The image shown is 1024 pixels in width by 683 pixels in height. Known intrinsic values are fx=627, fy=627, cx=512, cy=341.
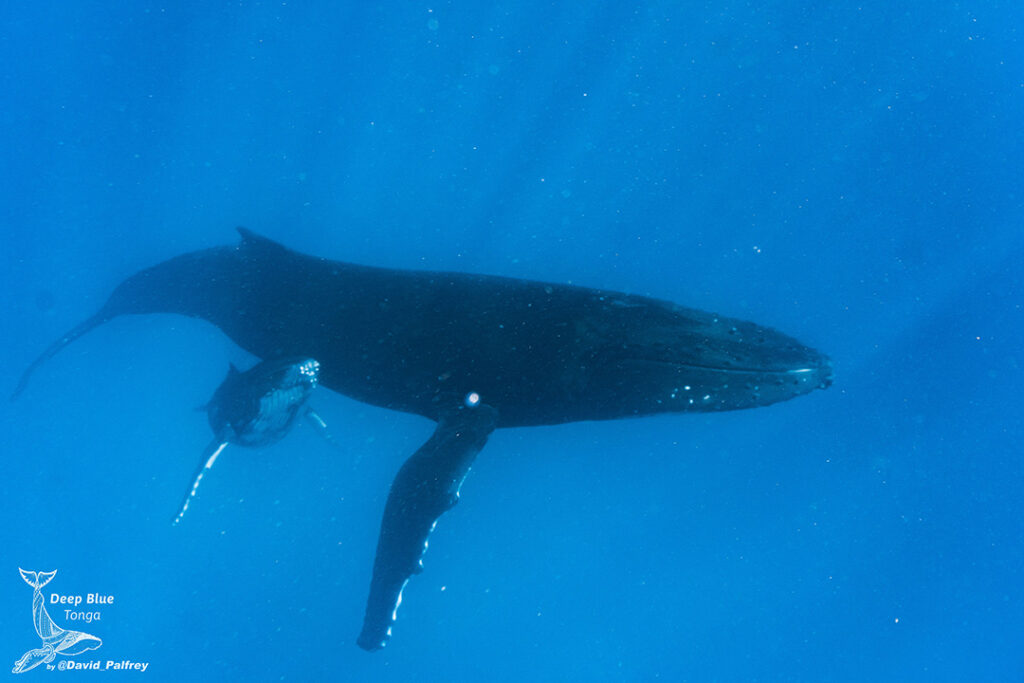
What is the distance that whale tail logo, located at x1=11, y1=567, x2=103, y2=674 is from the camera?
12078mm

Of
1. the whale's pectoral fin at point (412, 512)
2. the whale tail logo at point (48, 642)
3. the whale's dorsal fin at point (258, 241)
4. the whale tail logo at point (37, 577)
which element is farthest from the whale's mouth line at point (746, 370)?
the whale tail logo at point (37, 577)

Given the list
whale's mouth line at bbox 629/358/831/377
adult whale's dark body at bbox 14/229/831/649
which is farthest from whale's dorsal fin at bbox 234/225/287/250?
whale's mouth line at bbox 629/358/831/377

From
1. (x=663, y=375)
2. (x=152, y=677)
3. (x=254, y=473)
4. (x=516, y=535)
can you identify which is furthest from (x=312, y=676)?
(x=663, y=375)

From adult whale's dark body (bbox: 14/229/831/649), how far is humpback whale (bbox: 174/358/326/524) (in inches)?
13.1

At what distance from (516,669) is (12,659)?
12.5m

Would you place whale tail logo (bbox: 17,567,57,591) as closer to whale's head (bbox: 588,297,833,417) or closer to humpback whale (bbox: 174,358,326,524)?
humpback whale (bbox: 174,358,326,524)

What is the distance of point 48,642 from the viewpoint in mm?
12102

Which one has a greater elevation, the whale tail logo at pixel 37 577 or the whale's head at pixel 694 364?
the whale tail logo at pixel 37 577

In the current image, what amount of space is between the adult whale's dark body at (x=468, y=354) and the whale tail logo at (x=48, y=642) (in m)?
9.01

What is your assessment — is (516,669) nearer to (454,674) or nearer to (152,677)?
(454,674)

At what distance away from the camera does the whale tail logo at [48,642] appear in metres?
12.1

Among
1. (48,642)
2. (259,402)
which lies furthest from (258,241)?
(48,642)

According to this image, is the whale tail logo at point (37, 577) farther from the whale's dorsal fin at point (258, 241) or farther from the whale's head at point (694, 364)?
the whale's head at point (694, 364)

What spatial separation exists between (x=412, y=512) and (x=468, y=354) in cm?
155
